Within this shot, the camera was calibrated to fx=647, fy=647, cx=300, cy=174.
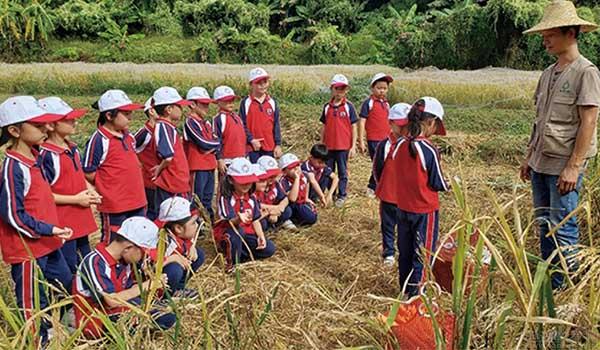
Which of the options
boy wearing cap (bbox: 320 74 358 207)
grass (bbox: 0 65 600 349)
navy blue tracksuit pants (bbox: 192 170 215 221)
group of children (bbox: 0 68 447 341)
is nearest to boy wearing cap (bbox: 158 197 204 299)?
group of children (bbox: 0 68 447 341)

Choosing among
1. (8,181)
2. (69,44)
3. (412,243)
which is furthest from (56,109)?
(69,44)

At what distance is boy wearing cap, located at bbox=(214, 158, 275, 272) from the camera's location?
185 inches

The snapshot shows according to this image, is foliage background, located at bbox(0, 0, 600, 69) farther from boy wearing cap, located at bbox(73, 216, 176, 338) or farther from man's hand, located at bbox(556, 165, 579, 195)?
boy wearing cap, located at bbox(73, 216, 176, 338)

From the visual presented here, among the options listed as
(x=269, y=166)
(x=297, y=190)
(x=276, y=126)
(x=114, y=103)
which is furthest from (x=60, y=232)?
(x=276, y=126)

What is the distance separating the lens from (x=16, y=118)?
345 centimetres

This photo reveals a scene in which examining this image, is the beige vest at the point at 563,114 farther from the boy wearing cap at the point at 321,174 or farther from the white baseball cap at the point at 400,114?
the boy wearing cap at the point at 321,174

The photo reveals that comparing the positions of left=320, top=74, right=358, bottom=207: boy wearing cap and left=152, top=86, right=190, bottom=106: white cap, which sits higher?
left=152, top=86, right=190, bottom=106: white cap

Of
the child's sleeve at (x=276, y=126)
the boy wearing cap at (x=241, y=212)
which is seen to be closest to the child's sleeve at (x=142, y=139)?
the boy wearing cap at (x=241, y=212)

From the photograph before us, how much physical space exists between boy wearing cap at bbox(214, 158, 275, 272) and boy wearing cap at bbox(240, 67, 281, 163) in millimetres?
1484

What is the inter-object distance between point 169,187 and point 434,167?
88.3 inches

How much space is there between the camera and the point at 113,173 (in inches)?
179

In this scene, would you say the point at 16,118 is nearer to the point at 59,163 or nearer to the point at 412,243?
the point at 59,163

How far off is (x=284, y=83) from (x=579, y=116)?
9982 mm

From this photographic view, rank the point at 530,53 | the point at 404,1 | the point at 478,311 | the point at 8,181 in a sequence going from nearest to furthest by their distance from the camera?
the point at 478,311 → the point at 8,181 → the point at 530,53 → the point at 404,1
